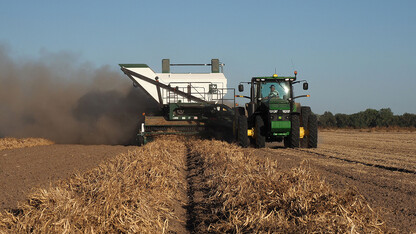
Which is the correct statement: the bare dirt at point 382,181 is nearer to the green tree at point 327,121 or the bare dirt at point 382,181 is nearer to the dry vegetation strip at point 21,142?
the dry vegetation strip at point 21,142

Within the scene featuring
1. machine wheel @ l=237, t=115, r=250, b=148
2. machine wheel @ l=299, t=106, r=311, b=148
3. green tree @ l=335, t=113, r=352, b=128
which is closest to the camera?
machine wheel @ l=237, t=115, r=250, b=148

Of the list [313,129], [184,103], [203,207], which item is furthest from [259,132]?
[203,207]

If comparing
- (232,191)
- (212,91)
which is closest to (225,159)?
(232,191)

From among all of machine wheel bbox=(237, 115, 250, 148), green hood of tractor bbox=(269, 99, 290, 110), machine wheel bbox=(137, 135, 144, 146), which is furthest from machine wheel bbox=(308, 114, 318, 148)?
machine wheel bbox=(137, 135, 144, 146)

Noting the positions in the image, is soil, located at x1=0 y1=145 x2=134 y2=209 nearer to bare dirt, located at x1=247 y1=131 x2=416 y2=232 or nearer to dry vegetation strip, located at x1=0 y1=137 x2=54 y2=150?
bare dirt, located at x1=247 y1=131 x2=416 y2=232

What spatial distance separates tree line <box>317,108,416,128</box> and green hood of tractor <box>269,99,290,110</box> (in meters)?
44.5

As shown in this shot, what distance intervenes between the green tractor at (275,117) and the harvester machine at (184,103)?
160 centimetres

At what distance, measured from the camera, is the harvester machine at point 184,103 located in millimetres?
19016

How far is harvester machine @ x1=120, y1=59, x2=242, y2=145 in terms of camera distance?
1902 centimetres

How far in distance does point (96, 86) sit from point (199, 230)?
18744 millimetres

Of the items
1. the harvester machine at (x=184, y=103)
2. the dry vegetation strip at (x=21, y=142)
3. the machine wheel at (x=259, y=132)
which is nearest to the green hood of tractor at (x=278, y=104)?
the machine wheel at (x=259, y=132)

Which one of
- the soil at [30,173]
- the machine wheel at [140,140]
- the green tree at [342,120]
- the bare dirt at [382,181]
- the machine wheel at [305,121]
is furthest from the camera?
the green tree at [342,120]

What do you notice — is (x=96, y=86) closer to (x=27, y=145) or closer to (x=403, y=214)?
(x=27, y=145)

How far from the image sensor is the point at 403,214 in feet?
19.2
